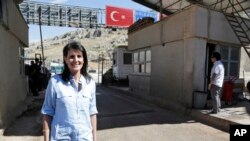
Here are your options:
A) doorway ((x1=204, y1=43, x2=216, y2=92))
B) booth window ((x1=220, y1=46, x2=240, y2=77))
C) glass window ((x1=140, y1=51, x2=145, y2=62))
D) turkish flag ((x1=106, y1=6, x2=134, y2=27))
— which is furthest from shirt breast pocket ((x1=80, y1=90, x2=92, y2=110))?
turkish flag ((x1=106, y1=6, x2=134, y2=27))

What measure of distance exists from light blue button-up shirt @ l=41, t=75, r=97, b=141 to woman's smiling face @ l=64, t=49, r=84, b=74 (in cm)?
11

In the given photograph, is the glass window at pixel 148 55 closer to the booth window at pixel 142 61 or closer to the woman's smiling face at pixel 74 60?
the booth window at pixel 142 61

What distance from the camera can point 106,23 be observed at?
44.8 metres

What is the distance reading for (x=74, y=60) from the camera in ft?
10.4

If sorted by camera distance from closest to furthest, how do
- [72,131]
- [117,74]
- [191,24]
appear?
[72,131] → [191,24] → [117,74]

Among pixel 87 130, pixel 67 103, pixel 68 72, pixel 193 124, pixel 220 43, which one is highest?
pixel 220 43

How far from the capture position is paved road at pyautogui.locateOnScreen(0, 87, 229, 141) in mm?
7562

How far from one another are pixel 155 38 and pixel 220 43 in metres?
3.34

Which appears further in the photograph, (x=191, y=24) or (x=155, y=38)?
(x=155, y=38)

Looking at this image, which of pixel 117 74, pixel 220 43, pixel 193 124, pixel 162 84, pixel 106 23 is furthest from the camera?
pixel 106 23

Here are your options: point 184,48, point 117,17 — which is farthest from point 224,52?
point 117,17

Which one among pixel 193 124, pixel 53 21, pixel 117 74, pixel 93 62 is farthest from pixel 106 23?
pixel 193 124

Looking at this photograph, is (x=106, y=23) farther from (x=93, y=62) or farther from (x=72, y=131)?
(x=72, y=131)

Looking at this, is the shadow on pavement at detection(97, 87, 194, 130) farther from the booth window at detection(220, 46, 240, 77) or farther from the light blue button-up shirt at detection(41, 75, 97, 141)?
the light blue button-up shirt at detection(41, 75, 97, 141)
